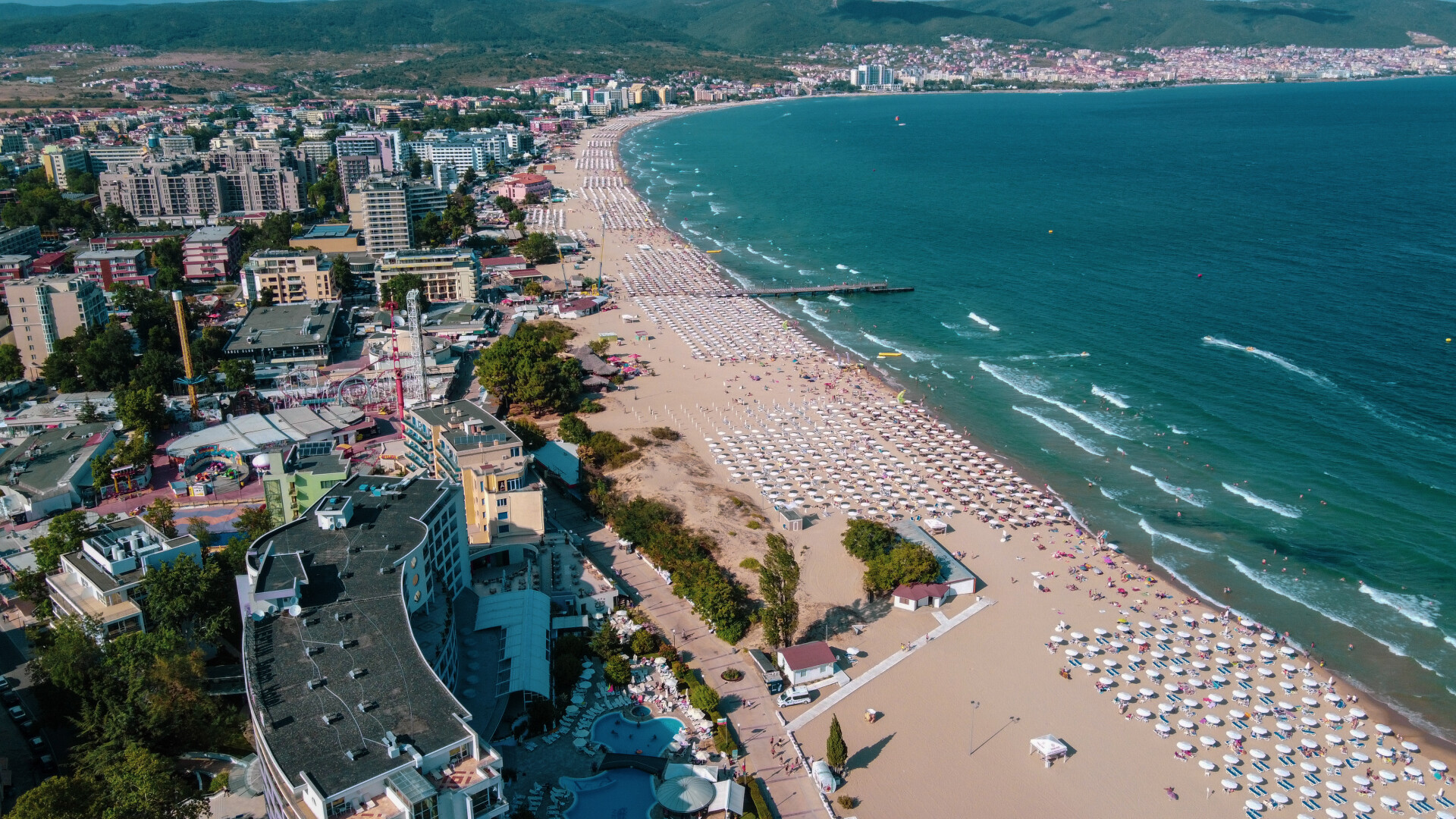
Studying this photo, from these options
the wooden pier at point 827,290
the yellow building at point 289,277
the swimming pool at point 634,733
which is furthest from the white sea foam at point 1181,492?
the yellow building at point 289,277

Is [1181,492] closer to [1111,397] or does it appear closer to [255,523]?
[1111,397]

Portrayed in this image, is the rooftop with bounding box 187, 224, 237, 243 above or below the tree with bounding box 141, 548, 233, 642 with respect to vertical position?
above

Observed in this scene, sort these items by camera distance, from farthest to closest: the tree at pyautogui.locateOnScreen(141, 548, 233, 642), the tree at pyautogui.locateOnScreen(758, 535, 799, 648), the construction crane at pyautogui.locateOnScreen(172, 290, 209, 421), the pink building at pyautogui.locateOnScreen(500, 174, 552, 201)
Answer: the pink building at pyautogui.locateOnScreen(500, 174, 552, 201) < the construction crane at pyautogui.locateOnScreen(172, 290, 209, 421) < the tree at pyautogui.locateOnScreen(758, 535, 799, 648) < the tree at pyautogui.locateOnScreen(141, 548, 233, 642)

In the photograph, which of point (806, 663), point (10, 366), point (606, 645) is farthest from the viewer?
point (10, 366)

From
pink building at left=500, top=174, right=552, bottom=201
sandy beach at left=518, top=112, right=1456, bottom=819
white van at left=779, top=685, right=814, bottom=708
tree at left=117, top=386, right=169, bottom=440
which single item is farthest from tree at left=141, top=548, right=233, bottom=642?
pink building at left=500, top=174, right=552, bottom=201

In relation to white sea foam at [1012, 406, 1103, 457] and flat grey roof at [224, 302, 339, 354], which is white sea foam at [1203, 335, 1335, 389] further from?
flat grey roof at [224, 302, 339, 354]

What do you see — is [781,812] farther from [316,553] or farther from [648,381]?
[648,381]

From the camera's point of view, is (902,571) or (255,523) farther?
(255,523)

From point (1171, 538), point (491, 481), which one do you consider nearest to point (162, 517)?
point (491, 481)
